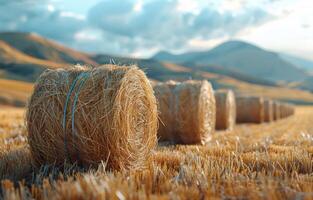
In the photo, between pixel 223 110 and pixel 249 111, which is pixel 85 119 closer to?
pixel 223 110

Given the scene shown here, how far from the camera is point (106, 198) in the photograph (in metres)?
3.87

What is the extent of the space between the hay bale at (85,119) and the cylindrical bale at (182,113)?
4493mm

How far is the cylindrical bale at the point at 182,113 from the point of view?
10766 millimetres

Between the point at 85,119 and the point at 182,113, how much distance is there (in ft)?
18.1

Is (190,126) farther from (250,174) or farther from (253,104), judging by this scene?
(253,104)

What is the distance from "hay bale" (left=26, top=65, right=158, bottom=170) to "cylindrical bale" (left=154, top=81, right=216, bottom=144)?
4.49 metres

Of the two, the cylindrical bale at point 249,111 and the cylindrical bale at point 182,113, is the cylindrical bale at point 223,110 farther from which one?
the cylindrical bale at point 249,111

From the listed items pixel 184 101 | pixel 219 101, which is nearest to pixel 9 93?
pixel 219 101

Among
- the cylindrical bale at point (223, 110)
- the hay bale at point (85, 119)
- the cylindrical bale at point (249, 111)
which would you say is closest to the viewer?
the hay bale at point (85, 119)

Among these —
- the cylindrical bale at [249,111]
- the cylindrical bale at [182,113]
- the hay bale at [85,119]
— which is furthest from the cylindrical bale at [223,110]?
the hay bale at [85,119]

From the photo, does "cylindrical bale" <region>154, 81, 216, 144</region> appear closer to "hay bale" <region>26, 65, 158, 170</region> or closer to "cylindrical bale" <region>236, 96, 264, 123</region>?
"hay bale" <region>26, 65, 158, 170</region>

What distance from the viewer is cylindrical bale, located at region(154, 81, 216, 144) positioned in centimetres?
1077

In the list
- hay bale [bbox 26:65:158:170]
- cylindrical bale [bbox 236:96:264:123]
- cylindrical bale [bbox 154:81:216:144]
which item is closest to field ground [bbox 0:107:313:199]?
hay bale [bbox 26:65:158:170]

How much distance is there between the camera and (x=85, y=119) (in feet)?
18.4
